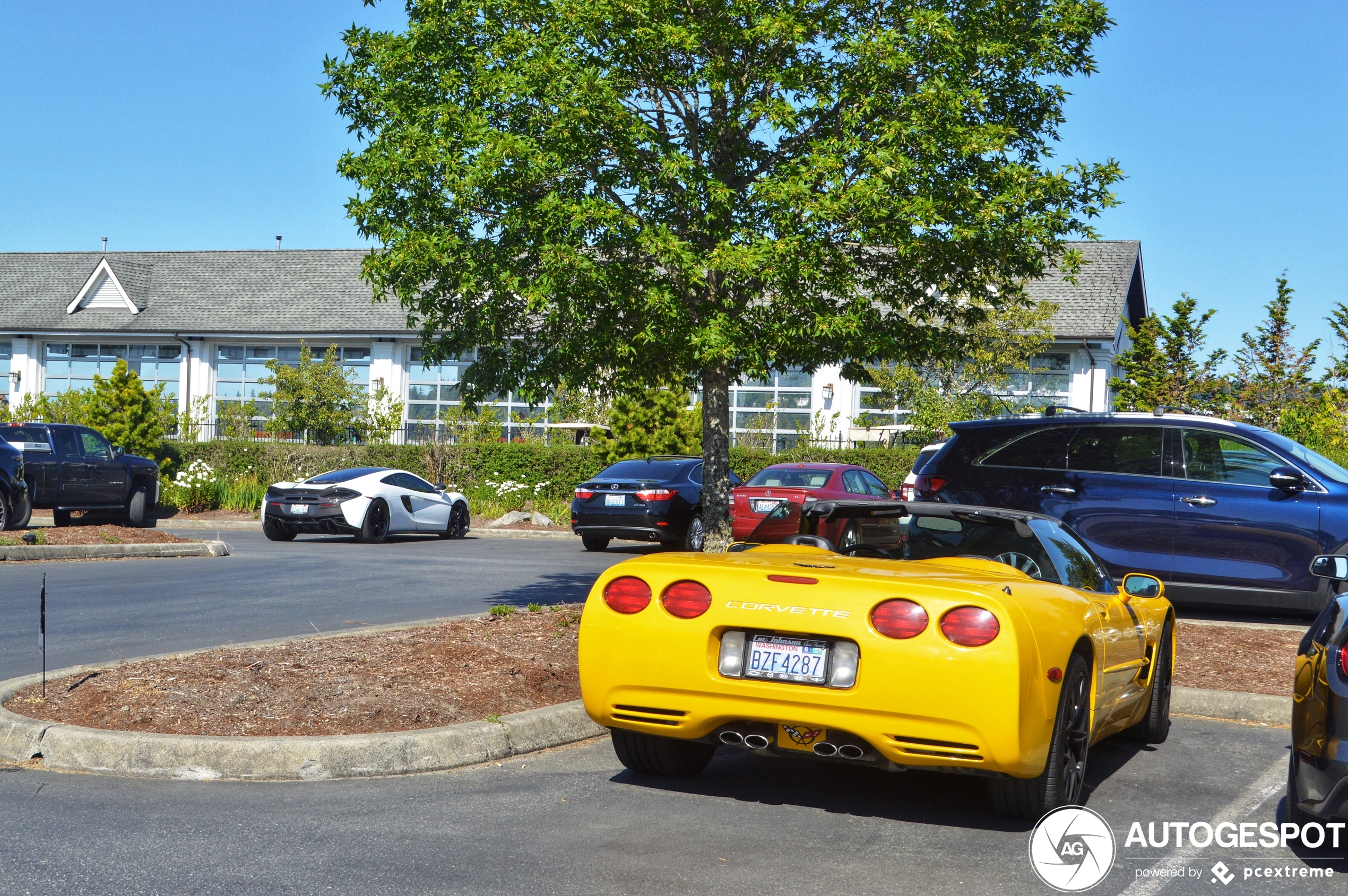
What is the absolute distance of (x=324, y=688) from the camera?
6742mm

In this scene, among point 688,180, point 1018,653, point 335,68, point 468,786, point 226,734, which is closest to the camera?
point 1018,653

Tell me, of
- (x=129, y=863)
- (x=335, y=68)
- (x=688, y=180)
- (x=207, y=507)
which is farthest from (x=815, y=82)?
(x=207, y=507)

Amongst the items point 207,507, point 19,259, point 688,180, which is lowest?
point 207,507

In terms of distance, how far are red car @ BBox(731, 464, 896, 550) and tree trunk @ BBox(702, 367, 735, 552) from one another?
19.3ft

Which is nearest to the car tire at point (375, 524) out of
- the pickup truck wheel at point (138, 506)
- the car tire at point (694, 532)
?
the pickup truck wheel at point (138, 506)

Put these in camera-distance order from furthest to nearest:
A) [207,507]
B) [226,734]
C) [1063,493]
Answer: [207,507] → [1063,493] → [226,734]

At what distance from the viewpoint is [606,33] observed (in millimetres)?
7883

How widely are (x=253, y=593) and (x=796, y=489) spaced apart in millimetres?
7582

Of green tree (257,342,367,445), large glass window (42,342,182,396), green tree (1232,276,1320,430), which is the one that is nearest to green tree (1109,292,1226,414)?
green tree (1232,276,1320,430)

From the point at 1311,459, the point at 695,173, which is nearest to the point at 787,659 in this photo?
the point at 695,173

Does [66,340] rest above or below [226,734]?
above

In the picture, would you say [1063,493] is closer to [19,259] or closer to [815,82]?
[815,82]

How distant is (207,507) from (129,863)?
2499cm

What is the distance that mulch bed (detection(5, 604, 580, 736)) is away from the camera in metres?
6.15
